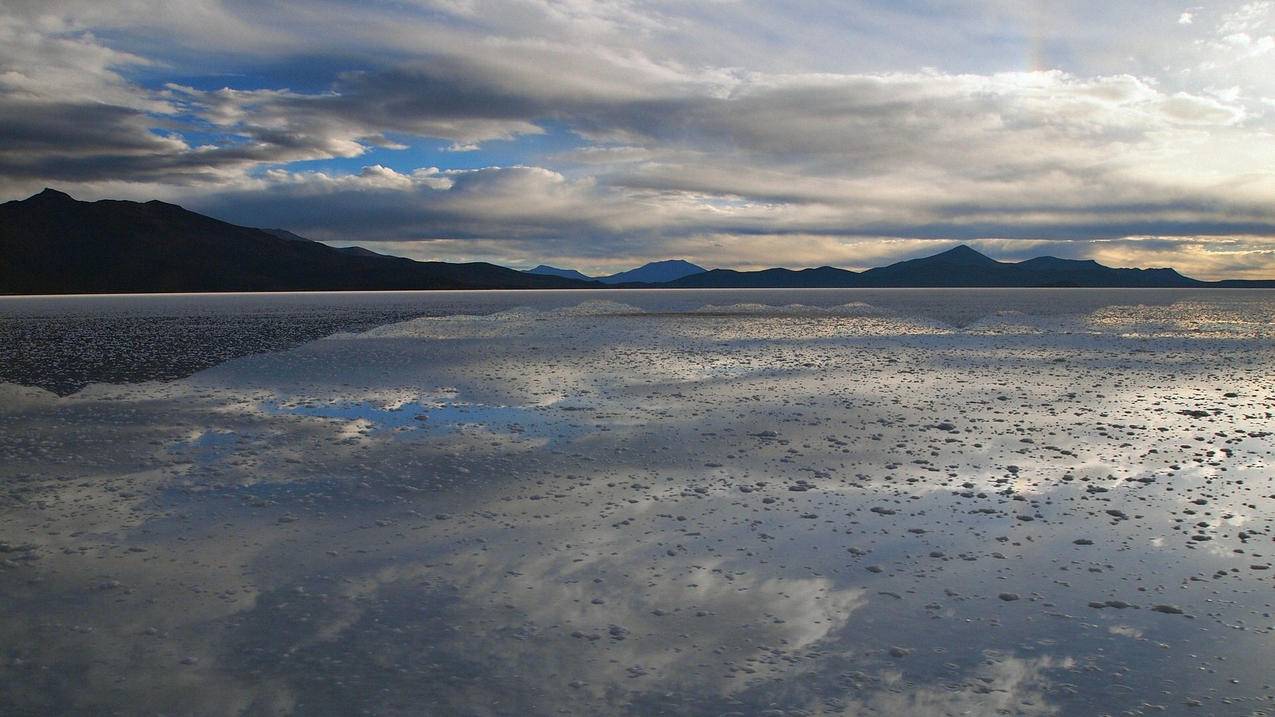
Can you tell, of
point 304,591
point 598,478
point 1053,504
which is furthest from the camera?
point 598,478

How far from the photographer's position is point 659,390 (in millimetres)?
19156

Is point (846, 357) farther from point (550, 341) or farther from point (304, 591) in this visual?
point (304, 591)

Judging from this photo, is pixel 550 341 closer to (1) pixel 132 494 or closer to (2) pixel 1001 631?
(1) pixel 132 494

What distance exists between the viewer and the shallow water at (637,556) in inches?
214

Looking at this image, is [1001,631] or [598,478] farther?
[598,478]

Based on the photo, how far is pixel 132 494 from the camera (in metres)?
10.0

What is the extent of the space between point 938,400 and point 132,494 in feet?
46.9

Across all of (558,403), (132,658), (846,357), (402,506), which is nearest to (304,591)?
(132,658)

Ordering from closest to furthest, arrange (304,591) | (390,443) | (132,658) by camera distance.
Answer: (132,658)
(304,591)
(390,443)

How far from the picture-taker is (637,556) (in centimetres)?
781

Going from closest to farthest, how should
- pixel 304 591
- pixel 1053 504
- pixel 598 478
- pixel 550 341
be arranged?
1. pixel 304 591
2. pixel 1053 504
3. pixel 598 478
4. pixel 550 341

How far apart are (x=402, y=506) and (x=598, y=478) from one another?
2518 millimetres

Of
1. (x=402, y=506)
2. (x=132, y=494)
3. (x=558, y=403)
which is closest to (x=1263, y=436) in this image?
(x=558, y=403)

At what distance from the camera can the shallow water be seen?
5441 mm
